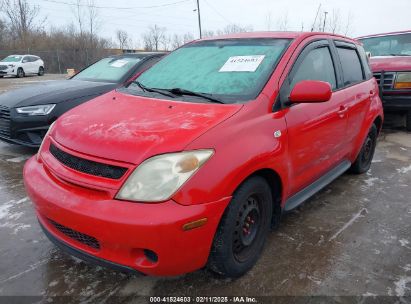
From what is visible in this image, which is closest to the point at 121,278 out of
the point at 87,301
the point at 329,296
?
the point at 87,301

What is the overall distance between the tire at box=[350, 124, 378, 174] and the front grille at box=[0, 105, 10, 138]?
176 inches

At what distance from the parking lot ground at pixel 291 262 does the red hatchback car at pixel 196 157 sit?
24 cm

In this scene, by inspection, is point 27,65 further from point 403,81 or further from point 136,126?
point 136,126

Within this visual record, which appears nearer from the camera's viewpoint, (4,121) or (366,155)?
(366,155)

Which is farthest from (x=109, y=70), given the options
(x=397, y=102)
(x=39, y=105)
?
(x=397, y=102)

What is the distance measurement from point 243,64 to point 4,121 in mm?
3655

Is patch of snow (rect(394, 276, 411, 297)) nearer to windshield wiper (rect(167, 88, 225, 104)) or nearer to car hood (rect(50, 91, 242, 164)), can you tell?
car hood (rect(50, 91, 242, 164))

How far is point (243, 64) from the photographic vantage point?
3.01m

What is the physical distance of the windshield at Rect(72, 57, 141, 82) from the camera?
6.00 m

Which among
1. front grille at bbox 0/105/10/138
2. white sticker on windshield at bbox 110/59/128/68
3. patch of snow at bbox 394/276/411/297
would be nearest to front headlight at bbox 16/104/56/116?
front grille at bbox 0/105/10/138

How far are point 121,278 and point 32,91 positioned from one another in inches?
151

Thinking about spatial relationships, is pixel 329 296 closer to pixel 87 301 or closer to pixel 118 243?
pixel 118 243

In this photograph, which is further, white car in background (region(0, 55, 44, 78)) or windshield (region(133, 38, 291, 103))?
white car in background (region(0, 55, 44, 78))

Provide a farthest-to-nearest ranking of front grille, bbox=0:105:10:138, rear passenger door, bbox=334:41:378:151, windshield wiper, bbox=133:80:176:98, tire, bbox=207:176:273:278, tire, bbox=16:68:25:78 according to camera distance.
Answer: tire, bbox=16:68:25:78, front grille, bbox=0:105:10:138, rear passenger door, bbox=334:41:378:151, windshield wiper, bbox=133:80:176:98, tire, bbox=207:176:273:278
